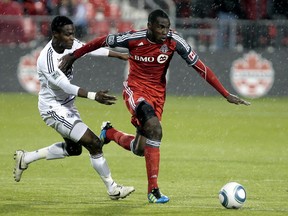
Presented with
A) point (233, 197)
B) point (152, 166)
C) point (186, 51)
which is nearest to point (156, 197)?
point (152, 166)

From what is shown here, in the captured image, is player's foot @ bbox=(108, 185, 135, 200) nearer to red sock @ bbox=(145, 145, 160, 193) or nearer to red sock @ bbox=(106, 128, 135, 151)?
red sock @ bbox=(145, 145, 160, 193)

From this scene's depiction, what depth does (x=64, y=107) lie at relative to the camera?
10.8 meters

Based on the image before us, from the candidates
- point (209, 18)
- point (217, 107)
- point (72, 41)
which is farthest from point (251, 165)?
point (209, 18)

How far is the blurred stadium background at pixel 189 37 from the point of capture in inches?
952

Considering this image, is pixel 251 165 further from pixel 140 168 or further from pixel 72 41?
pixel 72 41

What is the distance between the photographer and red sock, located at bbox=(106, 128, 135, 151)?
11.8 m

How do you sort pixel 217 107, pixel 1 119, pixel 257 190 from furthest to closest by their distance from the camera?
pixel 217 107 < pixel 1 119 < pixel 257 190

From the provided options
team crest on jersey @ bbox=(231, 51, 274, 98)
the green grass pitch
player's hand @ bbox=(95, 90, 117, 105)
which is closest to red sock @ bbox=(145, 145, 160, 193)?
the green grass pitch

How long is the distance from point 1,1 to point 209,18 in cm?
552

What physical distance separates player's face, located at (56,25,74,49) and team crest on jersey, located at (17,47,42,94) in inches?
542

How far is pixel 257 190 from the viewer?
1118cm

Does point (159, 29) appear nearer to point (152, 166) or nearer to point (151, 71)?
point (151, 71)

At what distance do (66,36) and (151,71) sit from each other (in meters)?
1.03

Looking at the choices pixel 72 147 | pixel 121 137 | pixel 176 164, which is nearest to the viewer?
pixel 72 147
